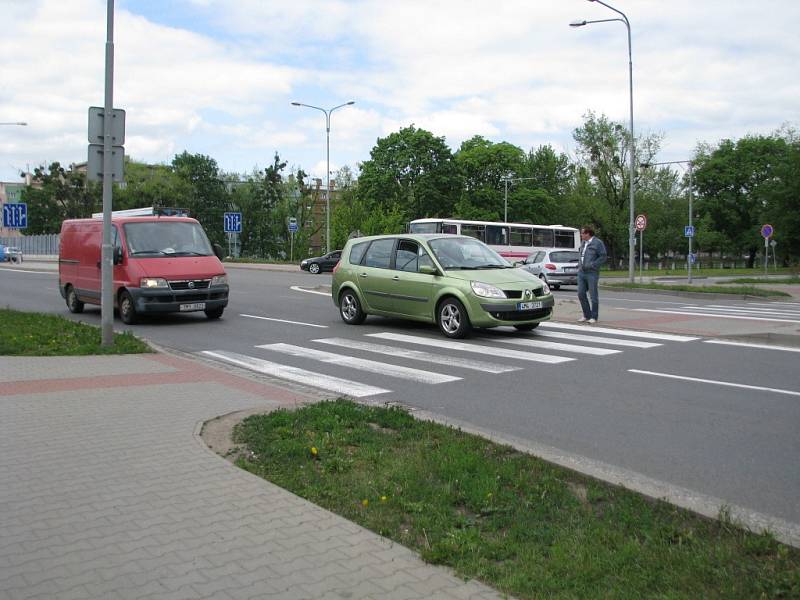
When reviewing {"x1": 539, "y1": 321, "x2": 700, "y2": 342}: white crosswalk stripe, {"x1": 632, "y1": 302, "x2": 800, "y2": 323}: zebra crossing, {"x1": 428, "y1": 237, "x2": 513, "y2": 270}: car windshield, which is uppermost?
{"x1": 428, "y1": 237, "x2": 513, "y2": 270}: car windshield

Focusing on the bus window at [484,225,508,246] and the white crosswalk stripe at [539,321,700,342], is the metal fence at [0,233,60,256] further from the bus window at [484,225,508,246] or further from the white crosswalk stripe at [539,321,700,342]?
the white crosswalk stripe at [539,321,700,342]

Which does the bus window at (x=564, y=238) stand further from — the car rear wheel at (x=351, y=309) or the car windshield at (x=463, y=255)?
the car windshield at (x=463, y=255)

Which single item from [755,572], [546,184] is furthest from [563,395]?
[546,184]

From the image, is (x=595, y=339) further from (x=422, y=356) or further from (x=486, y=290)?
(x=422, y=356)

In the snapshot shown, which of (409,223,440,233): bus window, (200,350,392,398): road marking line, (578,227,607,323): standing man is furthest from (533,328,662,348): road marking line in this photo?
(409,223,440,233): bus window

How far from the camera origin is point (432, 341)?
1264 cm

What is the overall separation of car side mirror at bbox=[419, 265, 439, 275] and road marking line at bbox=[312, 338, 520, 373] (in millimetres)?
1699

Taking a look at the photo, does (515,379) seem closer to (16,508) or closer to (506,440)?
(506,440)

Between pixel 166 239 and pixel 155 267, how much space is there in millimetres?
1027

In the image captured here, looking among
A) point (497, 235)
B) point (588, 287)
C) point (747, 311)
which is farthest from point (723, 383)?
point (497, 235)

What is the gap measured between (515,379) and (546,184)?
262 ft

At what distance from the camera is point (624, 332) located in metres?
13.9

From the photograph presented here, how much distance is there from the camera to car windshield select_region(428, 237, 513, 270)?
1349 cm

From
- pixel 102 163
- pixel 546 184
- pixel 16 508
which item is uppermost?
pixel 546 184
